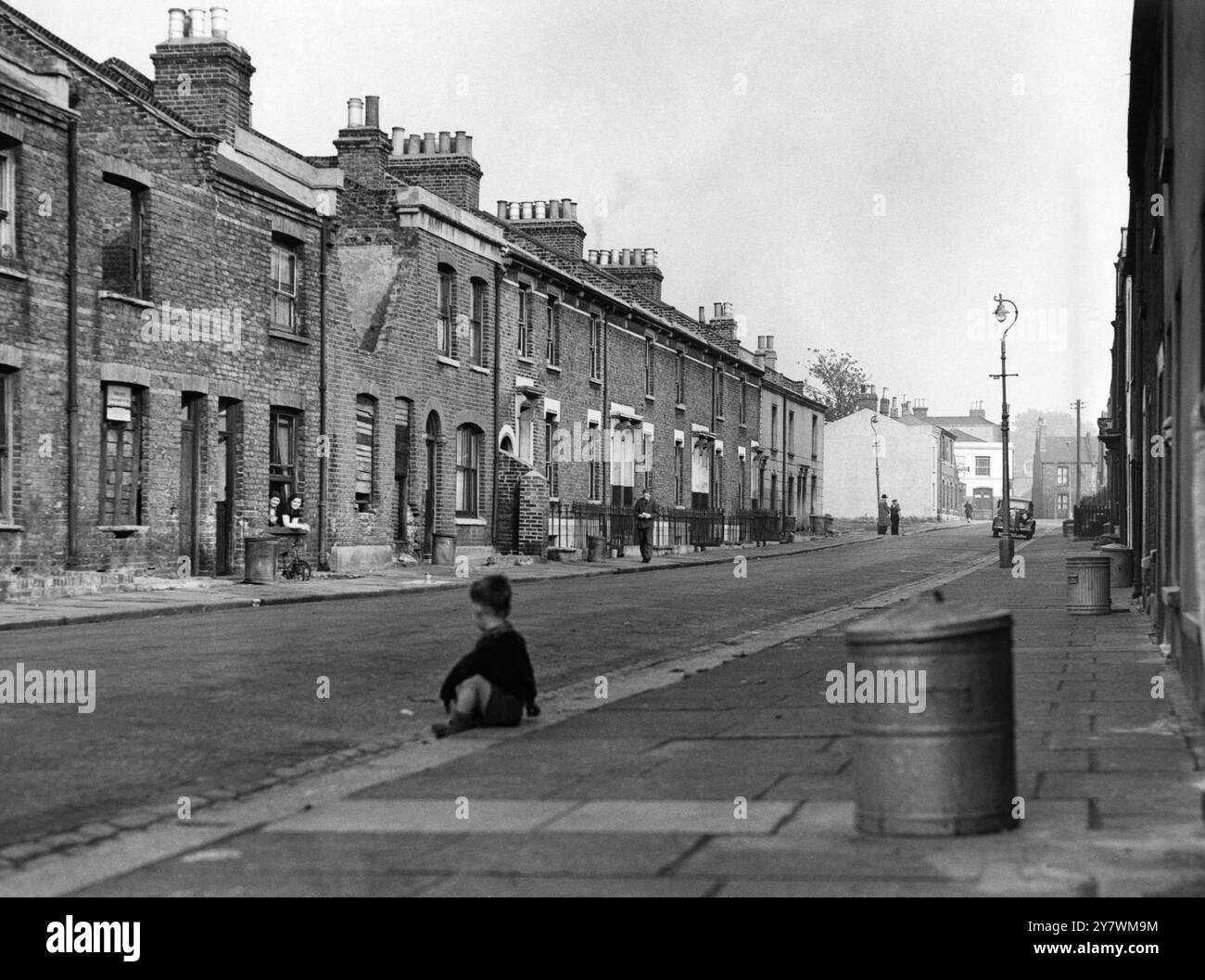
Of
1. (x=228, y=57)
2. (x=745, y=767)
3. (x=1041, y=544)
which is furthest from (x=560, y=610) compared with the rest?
(x=1041, y=544)

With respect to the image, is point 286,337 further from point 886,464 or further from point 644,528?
point 886,464

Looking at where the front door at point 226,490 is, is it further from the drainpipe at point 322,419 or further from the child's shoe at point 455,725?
the child's shoe at point 455,725

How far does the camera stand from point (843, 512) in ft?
327

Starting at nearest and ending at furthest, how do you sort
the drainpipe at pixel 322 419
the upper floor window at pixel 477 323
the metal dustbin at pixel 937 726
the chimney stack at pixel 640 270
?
the metal dustbin at pixel 937 726
the drainpipe at pixel 322 419
the upper floor window at pixel 477 323
the chimney stack at pixel 640 270

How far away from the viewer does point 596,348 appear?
140ft

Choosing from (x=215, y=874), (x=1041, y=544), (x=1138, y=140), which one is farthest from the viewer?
(x=1041, y=544)

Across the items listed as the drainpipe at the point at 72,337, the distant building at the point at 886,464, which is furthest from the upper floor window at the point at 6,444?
the distant building at the point at 886,464

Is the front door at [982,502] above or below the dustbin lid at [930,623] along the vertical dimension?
above

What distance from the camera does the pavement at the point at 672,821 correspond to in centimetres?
534

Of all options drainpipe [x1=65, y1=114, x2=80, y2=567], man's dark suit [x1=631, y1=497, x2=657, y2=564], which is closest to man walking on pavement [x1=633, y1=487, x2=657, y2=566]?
man's dark suit [x1=631, y1=497, x2=657, y2=564]

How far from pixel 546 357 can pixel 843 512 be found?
6340 centimetres

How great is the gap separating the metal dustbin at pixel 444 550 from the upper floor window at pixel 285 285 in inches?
236

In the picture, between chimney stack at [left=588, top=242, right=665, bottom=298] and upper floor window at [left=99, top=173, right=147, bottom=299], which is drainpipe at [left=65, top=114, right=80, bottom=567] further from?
chimney stack at [left=588, top=242, right=665, bottom=298]
